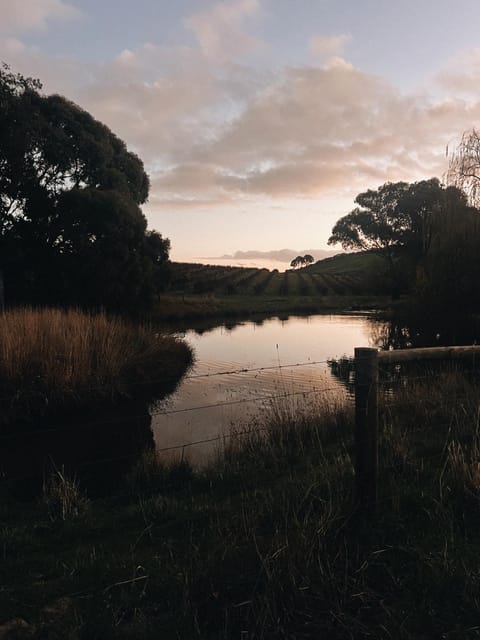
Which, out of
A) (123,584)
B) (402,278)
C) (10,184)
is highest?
(10,184)

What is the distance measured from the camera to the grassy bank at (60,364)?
10164 millimetres

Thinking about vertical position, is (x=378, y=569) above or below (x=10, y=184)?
below

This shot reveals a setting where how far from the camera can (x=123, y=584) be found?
114 inches

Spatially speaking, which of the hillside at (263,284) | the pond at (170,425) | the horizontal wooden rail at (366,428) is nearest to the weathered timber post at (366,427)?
the horizontal wooden rail at (366,428)

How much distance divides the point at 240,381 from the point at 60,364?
18.3 feet

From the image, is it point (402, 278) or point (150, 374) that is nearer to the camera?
point (150, 374)

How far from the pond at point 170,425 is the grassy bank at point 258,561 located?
1.80 m

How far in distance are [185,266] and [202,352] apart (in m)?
60.9

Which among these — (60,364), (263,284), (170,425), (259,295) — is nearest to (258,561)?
(170,425)

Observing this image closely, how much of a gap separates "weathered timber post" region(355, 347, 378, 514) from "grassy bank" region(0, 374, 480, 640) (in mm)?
153

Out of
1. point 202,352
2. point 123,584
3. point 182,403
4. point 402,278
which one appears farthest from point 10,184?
point 402,278

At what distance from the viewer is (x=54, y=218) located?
23.8m

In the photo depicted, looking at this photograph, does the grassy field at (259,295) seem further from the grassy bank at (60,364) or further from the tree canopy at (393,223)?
the grassy bank at (60,364)

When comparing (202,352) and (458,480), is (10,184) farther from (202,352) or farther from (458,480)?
(458,480)
